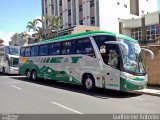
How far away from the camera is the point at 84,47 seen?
17500 mm

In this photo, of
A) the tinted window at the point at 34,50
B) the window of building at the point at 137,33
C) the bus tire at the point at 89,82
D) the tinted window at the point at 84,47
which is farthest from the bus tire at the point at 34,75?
the window of building at the point at 137,33

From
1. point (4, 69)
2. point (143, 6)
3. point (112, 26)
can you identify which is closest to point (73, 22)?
point (112, 26)

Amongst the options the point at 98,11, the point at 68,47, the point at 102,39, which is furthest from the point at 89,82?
the point at 98,11

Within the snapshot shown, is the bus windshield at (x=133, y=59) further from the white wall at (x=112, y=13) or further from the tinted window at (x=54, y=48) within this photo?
the white wall at (x=112, y=13)

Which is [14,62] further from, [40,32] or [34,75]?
[40,32]

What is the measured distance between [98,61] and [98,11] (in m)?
33.0

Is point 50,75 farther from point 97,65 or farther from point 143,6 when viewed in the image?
Result: point 143,6

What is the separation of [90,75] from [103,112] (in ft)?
22.1

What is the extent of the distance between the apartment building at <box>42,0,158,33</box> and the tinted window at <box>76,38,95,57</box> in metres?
30.4

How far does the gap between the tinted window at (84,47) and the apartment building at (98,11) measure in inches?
1197

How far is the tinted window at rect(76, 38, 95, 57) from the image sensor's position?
1691cm

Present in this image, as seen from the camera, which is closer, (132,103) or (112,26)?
(132,103)

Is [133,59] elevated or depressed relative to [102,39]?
depressed

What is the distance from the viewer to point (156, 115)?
33.2 feet
